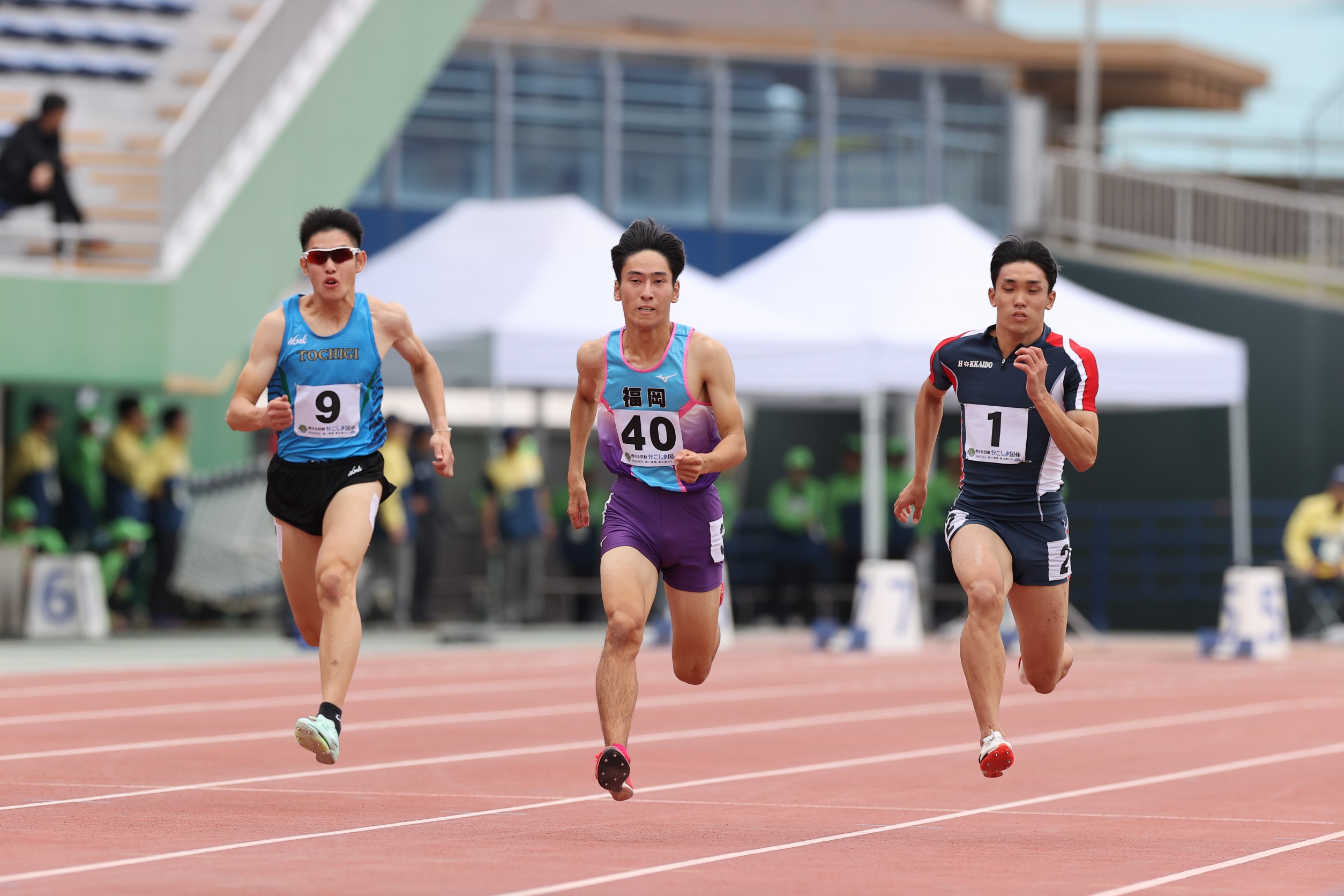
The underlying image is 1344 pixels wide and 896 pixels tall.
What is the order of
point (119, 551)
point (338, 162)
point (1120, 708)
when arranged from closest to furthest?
point (1120, 708) < point (119, 551) < point (338, 162)

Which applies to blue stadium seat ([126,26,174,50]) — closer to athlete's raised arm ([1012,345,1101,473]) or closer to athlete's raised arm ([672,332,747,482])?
athlete's raised arm ([672,332,747,482])

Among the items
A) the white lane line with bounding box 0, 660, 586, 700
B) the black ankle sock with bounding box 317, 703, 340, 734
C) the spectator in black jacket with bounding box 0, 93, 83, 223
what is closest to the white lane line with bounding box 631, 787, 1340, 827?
the black ankle sock with bounding box 317, 703, 340, 734

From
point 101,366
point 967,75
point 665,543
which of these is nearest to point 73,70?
point 101,366

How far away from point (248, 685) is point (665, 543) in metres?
7.27

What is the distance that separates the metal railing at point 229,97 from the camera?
A: 19.8m

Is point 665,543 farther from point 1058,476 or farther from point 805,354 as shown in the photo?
point 805,354

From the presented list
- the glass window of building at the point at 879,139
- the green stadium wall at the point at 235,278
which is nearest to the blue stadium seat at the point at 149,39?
the green stadium wall at the point at 235,278

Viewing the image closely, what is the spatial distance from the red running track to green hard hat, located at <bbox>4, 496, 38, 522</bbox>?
416 centimetres

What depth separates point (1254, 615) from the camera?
19.6m

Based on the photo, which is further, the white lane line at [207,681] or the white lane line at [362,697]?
the white lane line at [207,681]

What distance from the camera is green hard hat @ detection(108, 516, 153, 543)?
66.4 ft

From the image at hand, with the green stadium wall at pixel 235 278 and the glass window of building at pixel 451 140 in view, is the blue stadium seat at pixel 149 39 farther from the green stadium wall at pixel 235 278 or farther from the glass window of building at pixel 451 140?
the glass window of building at pixel 451 140

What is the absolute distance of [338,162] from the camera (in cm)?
2205

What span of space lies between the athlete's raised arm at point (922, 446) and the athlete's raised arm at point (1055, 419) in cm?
62
